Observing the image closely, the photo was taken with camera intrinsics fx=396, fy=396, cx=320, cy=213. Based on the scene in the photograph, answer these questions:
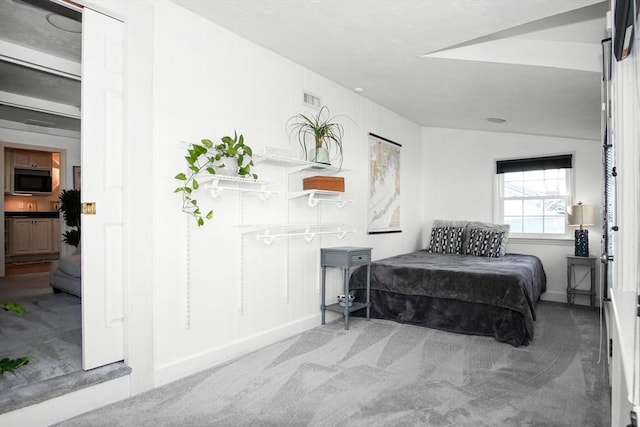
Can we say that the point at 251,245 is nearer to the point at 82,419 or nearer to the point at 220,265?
the point at 220,265

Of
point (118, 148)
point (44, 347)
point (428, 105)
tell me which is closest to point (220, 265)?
point (118, 148)

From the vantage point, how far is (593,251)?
16.2 ft

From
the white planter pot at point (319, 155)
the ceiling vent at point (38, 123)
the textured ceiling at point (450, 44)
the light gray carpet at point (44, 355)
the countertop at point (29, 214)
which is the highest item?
the ceiling vent at point (38, 123)

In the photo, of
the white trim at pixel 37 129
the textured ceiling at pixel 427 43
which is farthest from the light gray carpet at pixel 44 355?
the white trim at pixel 37 129

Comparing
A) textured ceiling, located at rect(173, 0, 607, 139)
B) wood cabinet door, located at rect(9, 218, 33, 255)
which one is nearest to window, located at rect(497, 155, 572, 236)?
textured ceiling, located at rect(173, 0, 607, 139)

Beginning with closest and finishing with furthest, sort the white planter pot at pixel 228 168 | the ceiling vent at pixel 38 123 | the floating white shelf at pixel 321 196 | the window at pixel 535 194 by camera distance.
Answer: the white planter pot at pixel 228 168, the floating white shelf at pixel 321 196, the window at pixel 535 194, the ceiling vent at pixel 38 123

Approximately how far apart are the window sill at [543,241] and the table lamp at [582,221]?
32cm

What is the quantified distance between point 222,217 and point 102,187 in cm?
84

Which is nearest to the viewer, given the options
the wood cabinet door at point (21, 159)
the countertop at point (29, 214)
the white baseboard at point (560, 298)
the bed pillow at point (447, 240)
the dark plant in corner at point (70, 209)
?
the white baseboard at point (560, 298)

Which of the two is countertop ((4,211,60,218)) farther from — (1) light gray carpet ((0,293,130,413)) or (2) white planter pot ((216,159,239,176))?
(2) white planter pot ((216,159,239,176))

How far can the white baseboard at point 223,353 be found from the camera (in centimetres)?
254

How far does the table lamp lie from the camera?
4684mm

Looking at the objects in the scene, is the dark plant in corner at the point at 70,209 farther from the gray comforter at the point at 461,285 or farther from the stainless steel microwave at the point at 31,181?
the gray comforter at the point at 461,285

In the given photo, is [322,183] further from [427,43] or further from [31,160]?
[31,160]
